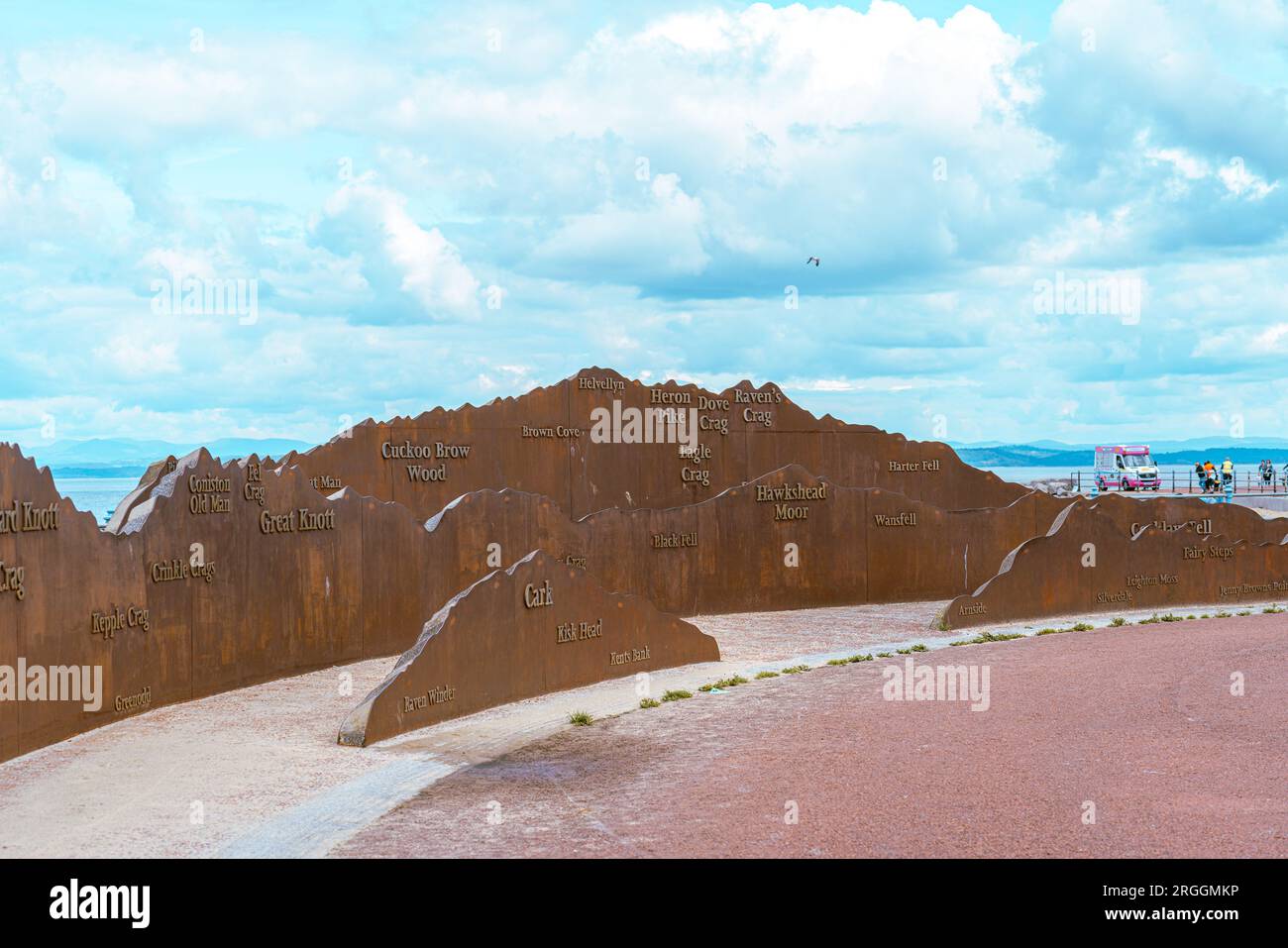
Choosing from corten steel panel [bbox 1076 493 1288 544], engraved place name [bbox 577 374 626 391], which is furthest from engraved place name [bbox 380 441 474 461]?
corten steel panel [bbox 1076 493 1288 544]

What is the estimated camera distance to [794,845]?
8.23 metres

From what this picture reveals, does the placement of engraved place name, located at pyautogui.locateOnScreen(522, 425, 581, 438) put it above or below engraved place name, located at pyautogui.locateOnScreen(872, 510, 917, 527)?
above

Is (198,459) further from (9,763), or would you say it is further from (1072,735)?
(1072,735)

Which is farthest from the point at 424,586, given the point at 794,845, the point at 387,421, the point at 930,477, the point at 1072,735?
the point at 930,477

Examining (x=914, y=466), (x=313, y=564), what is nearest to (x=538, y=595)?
(x=313, y=564)

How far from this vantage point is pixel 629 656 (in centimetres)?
1581

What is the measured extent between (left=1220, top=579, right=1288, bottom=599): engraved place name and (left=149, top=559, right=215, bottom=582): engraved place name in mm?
17447

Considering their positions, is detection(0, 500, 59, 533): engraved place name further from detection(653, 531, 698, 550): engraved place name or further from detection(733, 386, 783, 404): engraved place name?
detection(733, 386, 783, 404): engraved place name

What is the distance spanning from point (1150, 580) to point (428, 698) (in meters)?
14.8

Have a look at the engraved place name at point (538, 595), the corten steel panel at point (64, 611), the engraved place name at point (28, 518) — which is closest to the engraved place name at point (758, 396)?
the engraved place name at point (538, 595)

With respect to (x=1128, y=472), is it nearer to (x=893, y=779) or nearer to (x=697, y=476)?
(x=697, y=476)

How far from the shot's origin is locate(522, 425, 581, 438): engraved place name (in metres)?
22.5

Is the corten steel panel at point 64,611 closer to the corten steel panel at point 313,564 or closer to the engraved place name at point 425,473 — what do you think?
the corten steel panel at point 313,564
